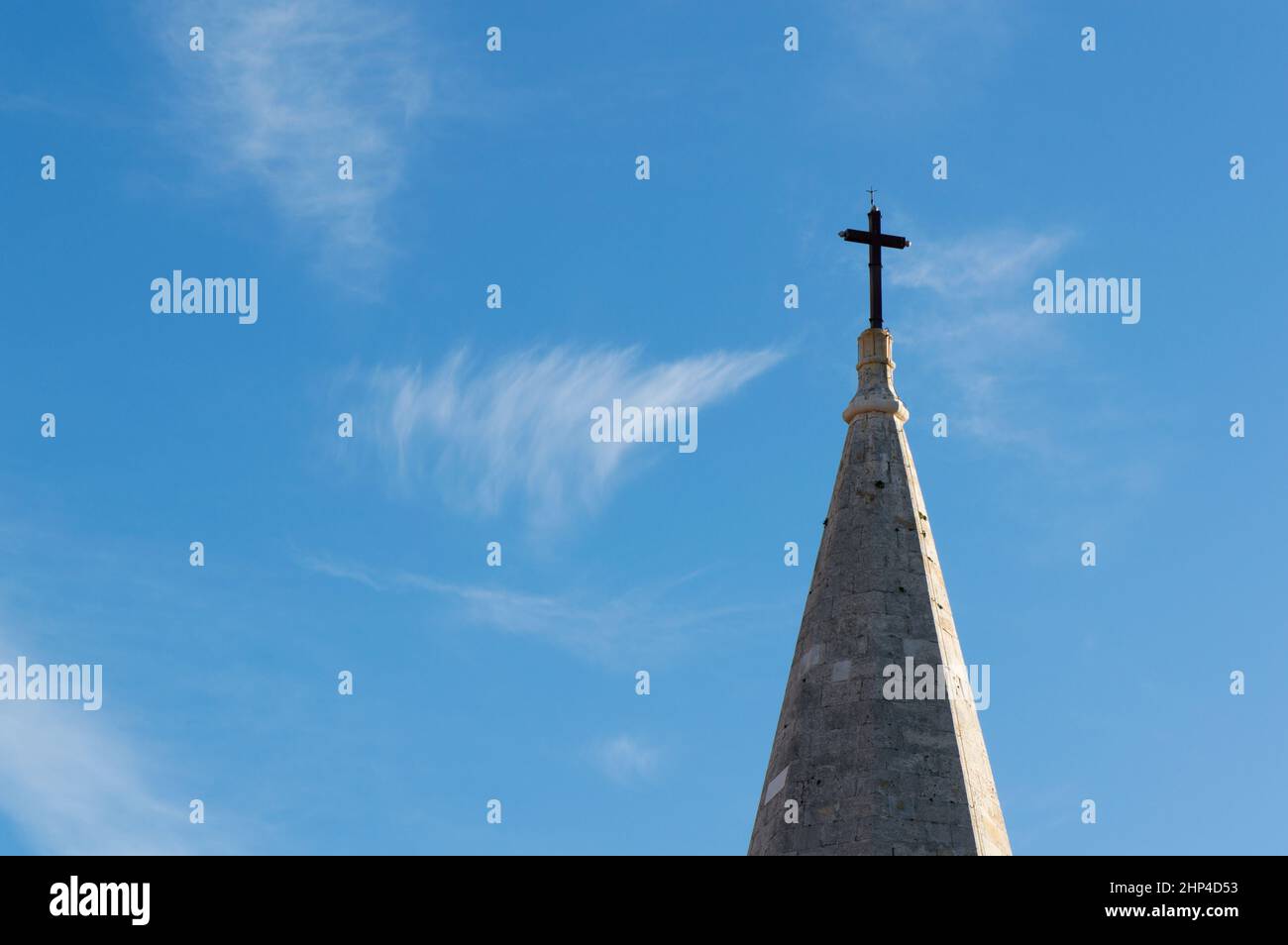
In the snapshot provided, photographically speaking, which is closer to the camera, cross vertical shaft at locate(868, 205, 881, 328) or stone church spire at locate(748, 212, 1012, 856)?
stone church spire at locate(748, 212, 1012, 856)

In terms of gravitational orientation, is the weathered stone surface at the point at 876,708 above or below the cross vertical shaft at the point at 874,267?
below

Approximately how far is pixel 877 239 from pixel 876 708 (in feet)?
23.1

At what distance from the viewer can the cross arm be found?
27.6m

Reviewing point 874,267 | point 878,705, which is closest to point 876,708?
point 878,705

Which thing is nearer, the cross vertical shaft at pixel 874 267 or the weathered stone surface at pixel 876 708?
the weathered stone surface at pixel 876 708

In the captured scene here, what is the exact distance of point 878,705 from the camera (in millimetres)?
22859

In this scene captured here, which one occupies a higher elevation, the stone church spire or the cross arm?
the cross arm

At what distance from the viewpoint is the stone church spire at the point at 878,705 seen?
2214 centimetres

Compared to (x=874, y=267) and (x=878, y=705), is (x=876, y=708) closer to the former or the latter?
(x=878, y=705)

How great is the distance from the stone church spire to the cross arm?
10.5 feet

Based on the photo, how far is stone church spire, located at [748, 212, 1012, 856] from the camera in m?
22.1

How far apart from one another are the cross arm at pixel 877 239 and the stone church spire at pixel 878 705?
321 centimetres
